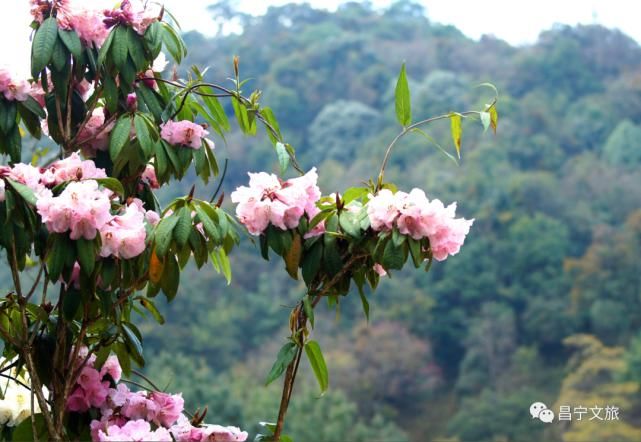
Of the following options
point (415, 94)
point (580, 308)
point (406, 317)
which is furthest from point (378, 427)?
point (415, 94)

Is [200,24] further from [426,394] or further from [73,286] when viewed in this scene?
[73,286]

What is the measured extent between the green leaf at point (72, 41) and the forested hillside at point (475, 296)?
12.7 meters

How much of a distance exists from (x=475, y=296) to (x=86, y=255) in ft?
59.8

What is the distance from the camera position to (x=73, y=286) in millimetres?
1372

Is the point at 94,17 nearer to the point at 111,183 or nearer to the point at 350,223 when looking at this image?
the point at 111,183

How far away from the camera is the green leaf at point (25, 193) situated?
4.20ft

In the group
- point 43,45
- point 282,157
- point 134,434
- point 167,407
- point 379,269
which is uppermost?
point 43,45

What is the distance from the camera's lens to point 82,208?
1257mm

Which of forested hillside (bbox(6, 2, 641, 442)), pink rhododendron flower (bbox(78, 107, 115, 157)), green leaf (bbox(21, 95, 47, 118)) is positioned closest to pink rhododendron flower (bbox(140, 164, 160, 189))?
pink rhododendron flower (bbox(78, 107, 115, 157))

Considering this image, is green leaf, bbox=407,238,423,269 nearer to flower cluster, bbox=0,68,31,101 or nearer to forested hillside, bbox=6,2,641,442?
flower cluster, bbox=0,68,31,101

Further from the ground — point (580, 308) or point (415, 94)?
point (415, 94)

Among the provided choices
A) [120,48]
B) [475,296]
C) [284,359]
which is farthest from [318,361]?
[475,296]

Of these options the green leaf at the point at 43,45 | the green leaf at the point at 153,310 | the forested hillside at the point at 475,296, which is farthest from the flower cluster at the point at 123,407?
the forested hillside at the point at 475,296

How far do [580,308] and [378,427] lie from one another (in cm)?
457
